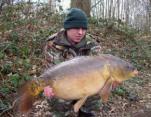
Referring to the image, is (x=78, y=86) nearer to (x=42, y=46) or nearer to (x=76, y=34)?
(x=76, y=34)

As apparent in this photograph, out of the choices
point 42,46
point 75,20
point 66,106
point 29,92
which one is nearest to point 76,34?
point 75,20

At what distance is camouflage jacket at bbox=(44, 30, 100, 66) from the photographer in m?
5.25

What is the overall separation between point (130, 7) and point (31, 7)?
1037 centimetres

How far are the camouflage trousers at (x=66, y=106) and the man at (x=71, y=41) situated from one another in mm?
534

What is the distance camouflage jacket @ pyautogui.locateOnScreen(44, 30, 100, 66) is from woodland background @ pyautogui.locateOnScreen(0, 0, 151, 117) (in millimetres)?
727

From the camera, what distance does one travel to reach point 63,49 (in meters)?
5.32

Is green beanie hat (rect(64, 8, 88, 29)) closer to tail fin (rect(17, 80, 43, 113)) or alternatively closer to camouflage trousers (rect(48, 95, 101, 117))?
camouflage trousers (rect(48, 95, 101, 117))

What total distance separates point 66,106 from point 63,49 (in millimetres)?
771

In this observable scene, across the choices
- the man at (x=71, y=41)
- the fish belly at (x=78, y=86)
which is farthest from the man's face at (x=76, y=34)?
the fish belly at (x=78, y=86)

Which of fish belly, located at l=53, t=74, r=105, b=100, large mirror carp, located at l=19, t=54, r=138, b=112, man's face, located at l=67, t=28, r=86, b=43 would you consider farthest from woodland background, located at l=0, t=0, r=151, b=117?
man's face, located at l=67, t=28, r=86, b=43

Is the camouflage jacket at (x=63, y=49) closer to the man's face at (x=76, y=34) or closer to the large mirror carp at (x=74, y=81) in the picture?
the man's face at (x=76, y=34)

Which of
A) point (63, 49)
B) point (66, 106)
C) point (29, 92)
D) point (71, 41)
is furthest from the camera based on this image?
point (66, 106)

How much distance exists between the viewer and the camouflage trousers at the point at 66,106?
541 cm

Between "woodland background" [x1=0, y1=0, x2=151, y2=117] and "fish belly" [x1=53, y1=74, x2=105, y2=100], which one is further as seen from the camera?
"woodland background" [x1=0, y1=0, x2=151, y2=117]
